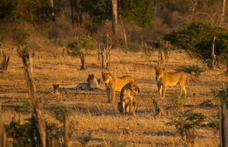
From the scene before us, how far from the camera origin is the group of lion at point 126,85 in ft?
25.6

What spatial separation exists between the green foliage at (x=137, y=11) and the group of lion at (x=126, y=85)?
27.1 metres

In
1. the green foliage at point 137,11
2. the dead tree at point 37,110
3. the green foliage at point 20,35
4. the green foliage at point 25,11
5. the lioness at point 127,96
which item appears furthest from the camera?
the green foliage at point 137,11

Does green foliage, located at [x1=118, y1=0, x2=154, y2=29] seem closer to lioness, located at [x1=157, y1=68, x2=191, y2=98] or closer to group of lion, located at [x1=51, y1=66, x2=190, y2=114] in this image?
group of lion, located at [x1=51, y1=66, x2=190, y2=114]

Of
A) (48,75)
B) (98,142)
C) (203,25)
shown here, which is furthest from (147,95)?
(203,25)

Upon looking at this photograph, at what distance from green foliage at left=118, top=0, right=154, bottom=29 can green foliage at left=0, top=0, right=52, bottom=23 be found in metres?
10.4

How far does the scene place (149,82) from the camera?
1356 cm

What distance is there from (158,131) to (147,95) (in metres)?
4.37

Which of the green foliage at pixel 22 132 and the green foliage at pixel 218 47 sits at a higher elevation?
the green foliage at pixel 218 47

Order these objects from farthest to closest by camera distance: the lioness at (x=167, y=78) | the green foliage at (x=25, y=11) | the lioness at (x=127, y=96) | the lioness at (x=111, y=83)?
1. the green foliage at (x=25, y=11)
2. the lioness at (x=167, y=78)
3. the lioness at (x=111, y=83)
4. the lioness at (x=127, y=96)

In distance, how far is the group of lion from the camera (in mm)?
7788

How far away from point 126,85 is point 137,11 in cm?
3215

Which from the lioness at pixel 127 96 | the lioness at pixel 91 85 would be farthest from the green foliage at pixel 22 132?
the lioness at pixel 91 85

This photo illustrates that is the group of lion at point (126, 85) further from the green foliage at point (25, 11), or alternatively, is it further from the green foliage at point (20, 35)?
the green foliage at point (25, 11)

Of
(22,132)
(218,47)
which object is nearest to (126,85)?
(22,132)
